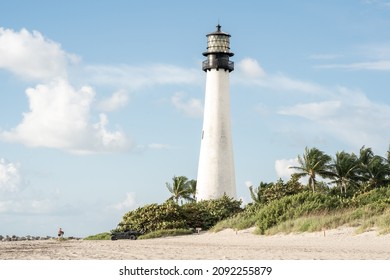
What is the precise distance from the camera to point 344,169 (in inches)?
2247

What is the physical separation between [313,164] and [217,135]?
13298mm

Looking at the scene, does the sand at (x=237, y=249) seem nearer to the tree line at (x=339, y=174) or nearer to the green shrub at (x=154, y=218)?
the green shrub at (x=154, y=218)

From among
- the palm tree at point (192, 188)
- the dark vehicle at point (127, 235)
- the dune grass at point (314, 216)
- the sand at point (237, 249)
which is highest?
the palm tree at point (192, 188)

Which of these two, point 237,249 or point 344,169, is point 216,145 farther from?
point 237,249

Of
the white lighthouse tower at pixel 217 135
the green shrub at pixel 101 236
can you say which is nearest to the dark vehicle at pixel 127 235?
the green shrub at pixel 101 236

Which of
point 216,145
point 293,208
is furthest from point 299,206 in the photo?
point 216,145

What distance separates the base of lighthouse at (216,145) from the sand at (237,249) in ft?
26.7

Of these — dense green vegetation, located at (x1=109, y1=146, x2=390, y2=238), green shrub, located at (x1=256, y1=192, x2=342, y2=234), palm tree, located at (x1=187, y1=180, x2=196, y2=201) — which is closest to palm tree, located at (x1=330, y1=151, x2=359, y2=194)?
dense green vegetation, located at (x1=109, y1=146, x2=390, y2=238)

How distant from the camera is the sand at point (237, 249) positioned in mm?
18406

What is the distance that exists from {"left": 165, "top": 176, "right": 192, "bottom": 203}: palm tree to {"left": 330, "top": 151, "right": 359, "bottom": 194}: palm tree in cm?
1418

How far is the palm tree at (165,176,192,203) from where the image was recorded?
57719 millimetres

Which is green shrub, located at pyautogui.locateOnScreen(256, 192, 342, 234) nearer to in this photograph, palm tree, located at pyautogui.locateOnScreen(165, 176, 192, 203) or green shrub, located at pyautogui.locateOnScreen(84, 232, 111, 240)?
green shrub, located at pyautogui.locateOnScreen(84, 232, 111, 240)
